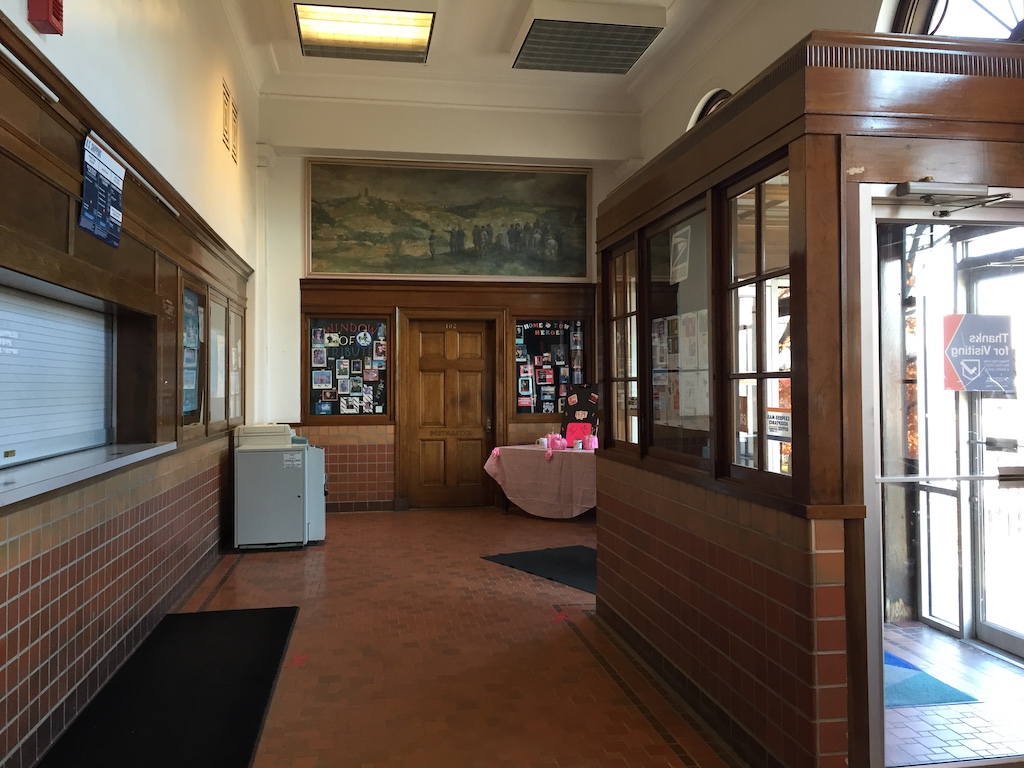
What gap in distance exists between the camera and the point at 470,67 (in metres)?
7.96

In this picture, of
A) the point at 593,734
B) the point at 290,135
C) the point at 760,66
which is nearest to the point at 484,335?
the point at 290,135

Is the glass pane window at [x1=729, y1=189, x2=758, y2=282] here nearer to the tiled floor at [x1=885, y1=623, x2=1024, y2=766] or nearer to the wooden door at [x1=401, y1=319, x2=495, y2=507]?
the tiled floor at [x1=885, y1=623, x2=1024, y2=766]

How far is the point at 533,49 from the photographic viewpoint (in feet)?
23.3

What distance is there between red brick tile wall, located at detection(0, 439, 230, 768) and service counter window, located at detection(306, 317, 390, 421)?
360cm

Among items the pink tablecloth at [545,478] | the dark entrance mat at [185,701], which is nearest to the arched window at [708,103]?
the pink tablecloth at [545,478]

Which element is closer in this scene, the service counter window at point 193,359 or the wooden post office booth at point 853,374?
the wooden post office booth at point 853,374

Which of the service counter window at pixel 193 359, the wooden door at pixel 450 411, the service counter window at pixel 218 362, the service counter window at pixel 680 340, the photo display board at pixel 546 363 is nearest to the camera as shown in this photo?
the service counter window at pixel 680 340

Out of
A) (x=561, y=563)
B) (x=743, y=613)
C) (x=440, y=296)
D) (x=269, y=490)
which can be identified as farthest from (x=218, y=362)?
(x=743, y=613)

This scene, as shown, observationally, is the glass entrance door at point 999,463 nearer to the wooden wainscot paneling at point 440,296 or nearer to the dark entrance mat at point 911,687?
the dark entrance mat at point 911,687

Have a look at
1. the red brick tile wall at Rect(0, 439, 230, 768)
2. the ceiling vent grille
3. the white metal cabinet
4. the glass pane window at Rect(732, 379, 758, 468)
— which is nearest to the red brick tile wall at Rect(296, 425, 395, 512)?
the white metal cabinet

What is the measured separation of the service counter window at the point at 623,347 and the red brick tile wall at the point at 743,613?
1.20 ft

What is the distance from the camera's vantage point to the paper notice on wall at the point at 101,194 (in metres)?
3.31

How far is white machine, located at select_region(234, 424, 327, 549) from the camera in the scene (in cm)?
670

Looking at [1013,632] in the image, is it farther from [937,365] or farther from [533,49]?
[533,49]
